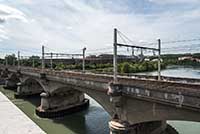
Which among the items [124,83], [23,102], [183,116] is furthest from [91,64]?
[183,116]

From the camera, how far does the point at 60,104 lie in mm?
40625

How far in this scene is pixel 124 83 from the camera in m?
21.3

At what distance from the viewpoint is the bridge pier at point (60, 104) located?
3888cm

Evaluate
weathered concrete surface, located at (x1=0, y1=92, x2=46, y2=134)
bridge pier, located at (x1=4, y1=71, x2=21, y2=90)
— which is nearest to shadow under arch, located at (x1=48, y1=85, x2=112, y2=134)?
weathered concrete surface, located at (x1=0, y1=92, x2=46, y2=134)

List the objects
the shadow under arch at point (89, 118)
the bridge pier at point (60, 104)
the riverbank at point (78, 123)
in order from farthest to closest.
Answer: the bridge pier at point (60, 104)
the riverbank at point (78, 123)
the shadow under arch at point (89, 118)

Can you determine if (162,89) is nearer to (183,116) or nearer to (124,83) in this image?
(183,116)

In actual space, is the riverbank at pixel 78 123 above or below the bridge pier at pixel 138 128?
below

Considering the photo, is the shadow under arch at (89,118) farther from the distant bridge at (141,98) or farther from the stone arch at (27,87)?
the stone arch at (27,87)

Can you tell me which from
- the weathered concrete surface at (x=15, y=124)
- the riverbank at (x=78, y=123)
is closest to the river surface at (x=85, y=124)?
the riverbank at (x=78, y=123)

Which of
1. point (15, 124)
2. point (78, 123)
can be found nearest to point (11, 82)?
point (15, 124)

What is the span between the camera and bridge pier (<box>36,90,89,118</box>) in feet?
128

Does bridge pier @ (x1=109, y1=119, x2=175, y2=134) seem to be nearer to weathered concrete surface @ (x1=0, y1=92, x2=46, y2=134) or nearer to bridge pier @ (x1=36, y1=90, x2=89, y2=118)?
weathered concrete surface @ (x1=0, y1=92, x2=46, y2=134)

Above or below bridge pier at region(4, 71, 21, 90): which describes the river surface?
below

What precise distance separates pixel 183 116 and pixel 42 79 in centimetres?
2905
